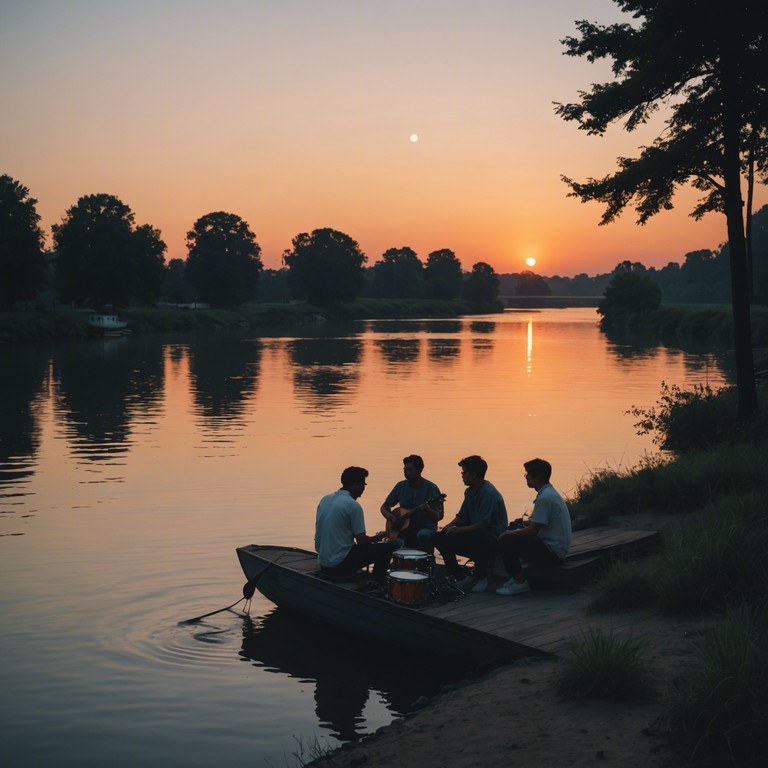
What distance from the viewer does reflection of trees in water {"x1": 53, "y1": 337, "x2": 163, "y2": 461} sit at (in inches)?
1261

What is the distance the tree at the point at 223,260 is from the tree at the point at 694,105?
413 feet

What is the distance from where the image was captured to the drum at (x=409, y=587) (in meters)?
11.9

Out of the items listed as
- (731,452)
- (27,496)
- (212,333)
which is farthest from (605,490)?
(212,333)

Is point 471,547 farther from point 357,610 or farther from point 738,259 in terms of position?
point 738,259

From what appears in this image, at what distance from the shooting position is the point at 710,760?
23.2 ft

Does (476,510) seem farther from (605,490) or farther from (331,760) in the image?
(605,490)

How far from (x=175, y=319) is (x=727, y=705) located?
387 ft

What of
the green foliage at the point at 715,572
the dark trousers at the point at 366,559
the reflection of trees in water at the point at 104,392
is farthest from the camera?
the reflection of trees in water at the point at 104,392

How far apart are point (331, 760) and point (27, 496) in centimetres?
1603

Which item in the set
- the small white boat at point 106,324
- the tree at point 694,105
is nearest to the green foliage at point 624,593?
the tree at point 694,105

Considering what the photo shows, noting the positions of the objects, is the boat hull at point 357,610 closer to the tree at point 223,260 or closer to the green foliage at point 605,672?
the green foliage at point 605,672

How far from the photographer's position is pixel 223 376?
56000 millimetres

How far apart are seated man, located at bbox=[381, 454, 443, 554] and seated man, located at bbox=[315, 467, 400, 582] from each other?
682 millimetres

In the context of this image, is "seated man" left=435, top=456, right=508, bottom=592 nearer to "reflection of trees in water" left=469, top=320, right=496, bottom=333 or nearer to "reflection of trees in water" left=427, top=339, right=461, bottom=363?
"reflection of trees in water" left=427, top=339, right=461, bottom=363
